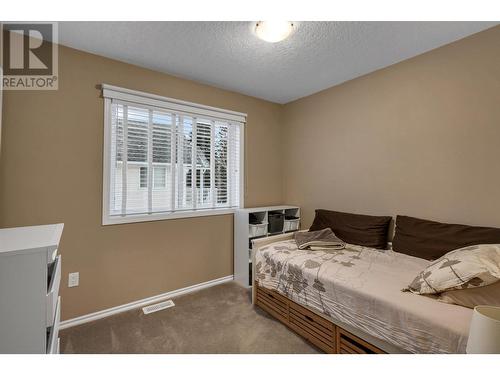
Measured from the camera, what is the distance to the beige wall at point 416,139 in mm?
1838

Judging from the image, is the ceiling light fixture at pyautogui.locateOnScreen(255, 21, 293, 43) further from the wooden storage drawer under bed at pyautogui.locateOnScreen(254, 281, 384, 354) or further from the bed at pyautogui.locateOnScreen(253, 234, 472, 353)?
the wooden storage drawer under bed at pyautogui.locateOnScreen(254, 281, 384, 354)

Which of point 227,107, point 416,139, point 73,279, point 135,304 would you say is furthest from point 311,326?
point 227,107

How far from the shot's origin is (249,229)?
114 inches

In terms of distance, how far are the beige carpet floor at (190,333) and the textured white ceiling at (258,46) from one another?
2435 mm

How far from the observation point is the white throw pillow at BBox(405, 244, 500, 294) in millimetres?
1265

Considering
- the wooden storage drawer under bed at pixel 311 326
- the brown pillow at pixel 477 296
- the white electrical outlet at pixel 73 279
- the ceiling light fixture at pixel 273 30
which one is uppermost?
the ceiling light fixture at pixel 273 30

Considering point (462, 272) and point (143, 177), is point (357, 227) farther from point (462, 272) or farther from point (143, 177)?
point (143, 177)

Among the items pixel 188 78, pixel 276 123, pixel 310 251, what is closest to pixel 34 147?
pixel 188 78

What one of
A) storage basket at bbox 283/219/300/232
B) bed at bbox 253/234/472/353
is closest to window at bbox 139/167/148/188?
bed at bbox 253/234/472/353

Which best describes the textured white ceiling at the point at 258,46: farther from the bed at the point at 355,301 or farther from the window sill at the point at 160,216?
the bed at the point at 355,301

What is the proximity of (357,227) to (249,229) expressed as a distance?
1.23 m

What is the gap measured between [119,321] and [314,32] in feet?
9.78

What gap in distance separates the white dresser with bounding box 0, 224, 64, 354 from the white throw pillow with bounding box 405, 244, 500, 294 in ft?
6.45

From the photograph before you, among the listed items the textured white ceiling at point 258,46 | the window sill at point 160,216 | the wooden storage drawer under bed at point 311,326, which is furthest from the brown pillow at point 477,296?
the window sill at point 160,216
